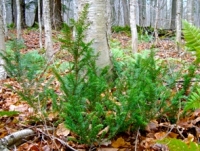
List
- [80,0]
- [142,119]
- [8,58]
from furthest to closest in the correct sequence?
[80,0]
[8,58]
[142,119]

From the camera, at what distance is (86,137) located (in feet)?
6.07

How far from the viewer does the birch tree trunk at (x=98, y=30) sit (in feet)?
10.4

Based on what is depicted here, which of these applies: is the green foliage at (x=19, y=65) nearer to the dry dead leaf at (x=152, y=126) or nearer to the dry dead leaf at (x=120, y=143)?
the dry dead leaf at (x=120, y=143)

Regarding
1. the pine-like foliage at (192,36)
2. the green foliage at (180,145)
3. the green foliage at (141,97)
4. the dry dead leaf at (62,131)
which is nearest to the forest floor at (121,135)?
the dry dead leaf at (62,131)

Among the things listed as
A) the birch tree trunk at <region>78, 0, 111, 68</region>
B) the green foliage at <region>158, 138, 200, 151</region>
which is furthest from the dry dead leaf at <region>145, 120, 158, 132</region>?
the birch tree trunk at <region>78, 0, 111, 68</region>

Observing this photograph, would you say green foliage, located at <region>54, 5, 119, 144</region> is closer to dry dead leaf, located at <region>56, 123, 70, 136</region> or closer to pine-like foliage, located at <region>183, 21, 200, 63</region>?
dry dead leaf, located at <region>56, 123, 70, 136</region>

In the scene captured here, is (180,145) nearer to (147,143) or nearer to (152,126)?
(147,143)

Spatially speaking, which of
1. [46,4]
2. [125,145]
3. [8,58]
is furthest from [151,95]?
[46,4]

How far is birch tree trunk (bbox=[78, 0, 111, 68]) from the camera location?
10.4 ft

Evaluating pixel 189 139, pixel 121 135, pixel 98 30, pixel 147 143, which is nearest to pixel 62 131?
pixel 121 135

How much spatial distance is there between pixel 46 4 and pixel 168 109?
18.9 ft

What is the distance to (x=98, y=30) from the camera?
3.20 m

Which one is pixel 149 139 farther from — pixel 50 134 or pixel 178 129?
pixel 50 134

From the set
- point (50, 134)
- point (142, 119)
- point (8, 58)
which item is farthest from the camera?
point (8, 58)
